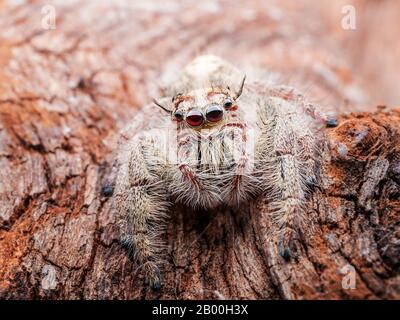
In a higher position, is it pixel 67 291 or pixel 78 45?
pixel 78 45

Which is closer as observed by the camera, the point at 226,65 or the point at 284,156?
the point at 284,156

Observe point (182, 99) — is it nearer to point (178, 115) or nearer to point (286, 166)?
point (178, 115)

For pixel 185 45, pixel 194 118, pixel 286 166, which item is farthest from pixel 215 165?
pixel 185 45

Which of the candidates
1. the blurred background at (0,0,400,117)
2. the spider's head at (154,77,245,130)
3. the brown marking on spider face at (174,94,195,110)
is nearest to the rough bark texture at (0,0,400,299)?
the blurred background at (0,0,400,117)

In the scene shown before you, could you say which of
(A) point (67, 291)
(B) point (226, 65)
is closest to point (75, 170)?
(A) point (67, 291)

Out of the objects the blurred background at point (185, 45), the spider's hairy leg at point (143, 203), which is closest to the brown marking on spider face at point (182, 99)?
the spider's hairy leg at point (143, 203)

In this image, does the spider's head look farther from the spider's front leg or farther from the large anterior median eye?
the spider's front leg

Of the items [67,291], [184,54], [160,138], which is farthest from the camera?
[184,54]

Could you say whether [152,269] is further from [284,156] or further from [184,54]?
[184,54]
